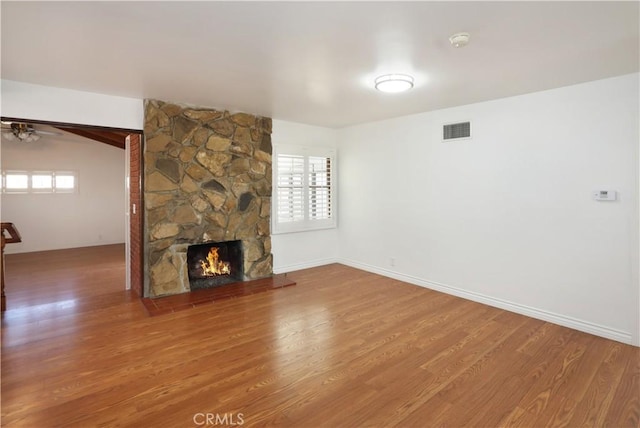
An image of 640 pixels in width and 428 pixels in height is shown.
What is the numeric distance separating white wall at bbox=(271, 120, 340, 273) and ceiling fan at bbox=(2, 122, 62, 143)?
518 centimetres

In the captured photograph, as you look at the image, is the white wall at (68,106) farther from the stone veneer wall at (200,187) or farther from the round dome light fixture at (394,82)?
the round dome light fixture at (394,82)

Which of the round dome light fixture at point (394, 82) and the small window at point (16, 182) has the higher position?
the round dome light fixture at point (394, 82)

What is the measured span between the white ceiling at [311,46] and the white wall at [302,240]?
1557 millimetres

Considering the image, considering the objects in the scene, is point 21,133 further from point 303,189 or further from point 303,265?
point 303,265

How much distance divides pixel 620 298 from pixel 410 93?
2774 mm

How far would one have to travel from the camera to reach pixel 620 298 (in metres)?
2.98

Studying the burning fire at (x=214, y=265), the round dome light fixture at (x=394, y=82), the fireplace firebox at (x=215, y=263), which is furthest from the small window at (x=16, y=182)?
the round dome light fixture at (x=394, y=82)

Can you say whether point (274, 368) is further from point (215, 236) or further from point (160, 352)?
point (215, 236)

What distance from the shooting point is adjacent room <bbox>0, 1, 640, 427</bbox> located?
2057mm

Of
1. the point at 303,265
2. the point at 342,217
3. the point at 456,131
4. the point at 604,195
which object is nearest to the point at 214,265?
the point at 303,265

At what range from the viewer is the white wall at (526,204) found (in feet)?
9.72

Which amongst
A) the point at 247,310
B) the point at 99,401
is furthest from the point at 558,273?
the point at 99,401

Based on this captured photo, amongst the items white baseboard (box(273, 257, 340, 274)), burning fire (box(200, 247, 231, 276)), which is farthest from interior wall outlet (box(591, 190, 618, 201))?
burning fire (box(200, 247, 231, 276))

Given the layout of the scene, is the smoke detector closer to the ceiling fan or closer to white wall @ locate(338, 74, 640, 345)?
white wall @ locate(338, 74, 640, 345)
